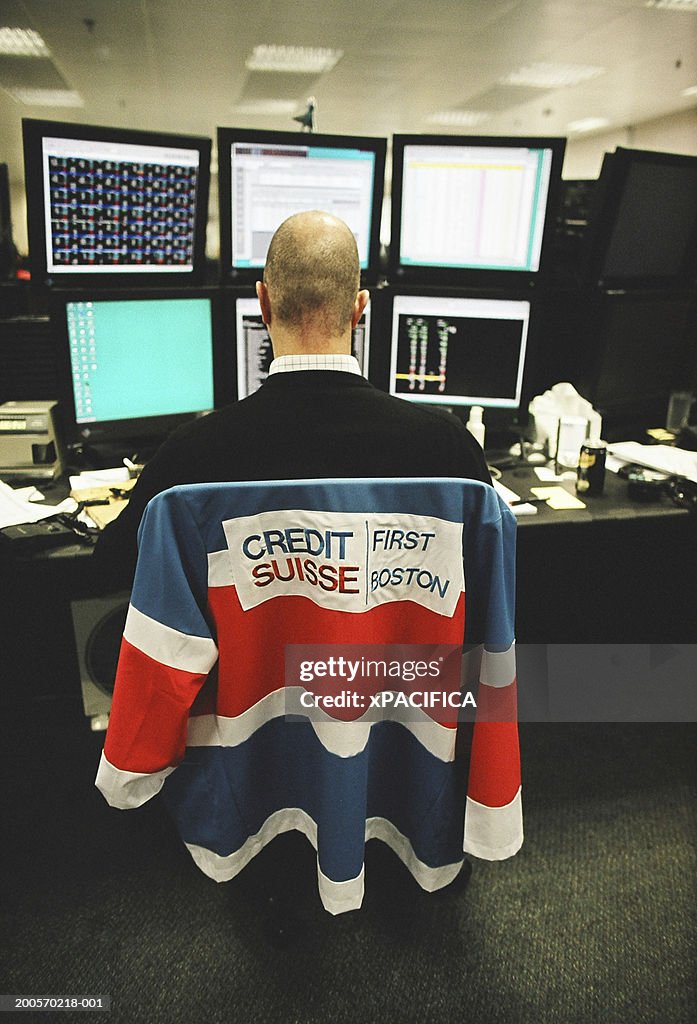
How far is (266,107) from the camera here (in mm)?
7832

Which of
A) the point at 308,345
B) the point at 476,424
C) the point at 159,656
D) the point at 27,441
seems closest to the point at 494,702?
the point at 159,656

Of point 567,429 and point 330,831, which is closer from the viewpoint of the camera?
point 330,831

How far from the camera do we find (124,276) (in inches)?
65.7

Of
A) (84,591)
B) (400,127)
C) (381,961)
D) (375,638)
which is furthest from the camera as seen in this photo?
(400,127)

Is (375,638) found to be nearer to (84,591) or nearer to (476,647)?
(476,647)

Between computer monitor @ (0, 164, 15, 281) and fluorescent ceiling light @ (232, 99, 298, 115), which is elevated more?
fluorescent ceiling light @ (232, 99, 298, 115)

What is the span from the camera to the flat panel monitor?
71.9 inches

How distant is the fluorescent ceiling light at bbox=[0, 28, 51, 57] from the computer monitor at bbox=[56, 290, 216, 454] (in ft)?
17.3

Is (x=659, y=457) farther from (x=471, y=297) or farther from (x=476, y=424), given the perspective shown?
(x=471, y=297)

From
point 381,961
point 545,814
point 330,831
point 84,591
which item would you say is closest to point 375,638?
point 330,831

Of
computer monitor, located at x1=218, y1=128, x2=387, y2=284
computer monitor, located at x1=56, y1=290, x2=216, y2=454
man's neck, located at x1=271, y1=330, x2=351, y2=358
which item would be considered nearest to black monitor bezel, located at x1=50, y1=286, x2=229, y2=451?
computer monitor, located at x1=56, y1=290, x2=216, y2=454

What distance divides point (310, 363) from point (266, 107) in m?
8.22

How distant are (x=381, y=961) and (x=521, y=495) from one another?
100cm

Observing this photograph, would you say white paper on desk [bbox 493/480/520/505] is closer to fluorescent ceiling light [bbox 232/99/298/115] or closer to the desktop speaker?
the desktop speaker
